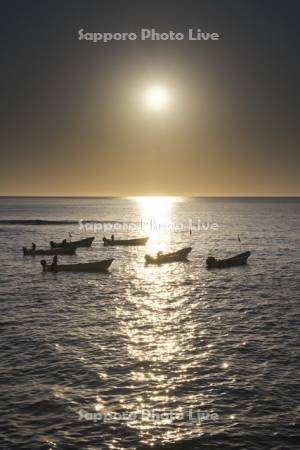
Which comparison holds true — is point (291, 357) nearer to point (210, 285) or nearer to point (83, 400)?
point (83, 400)

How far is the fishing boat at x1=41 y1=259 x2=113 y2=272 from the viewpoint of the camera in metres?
59.1

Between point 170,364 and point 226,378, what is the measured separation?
3477mm

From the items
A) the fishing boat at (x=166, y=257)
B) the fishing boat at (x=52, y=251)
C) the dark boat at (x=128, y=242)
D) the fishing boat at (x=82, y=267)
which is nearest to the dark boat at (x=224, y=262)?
the fishing boat at (x=166, y=257)

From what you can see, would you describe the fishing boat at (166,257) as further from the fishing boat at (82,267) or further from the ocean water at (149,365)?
the ocean water at (149,365)

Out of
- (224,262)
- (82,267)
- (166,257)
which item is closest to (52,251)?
(82,267)

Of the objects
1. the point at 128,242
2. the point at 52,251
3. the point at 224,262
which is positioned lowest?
the point at 224,262

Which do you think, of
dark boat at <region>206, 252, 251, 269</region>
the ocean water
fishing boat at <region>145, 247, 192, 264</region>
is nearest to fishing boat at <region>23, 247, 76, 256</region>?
fishing boat at <region>145, 247, 192, 264</region>

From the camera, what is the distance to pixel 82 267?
59.5 m

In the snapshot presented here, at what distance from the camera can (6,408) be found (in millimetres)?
21156

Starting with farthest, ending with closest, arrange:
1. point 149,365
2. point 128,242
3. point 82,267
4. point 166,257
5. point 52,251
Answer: point 128,242, point 52,251, point 166,257, point 82,267, point 149,365

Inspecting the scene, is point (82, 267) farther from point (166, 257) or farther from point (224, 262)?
point (224, 262)

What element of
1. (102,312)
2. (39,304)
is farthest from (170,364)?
(39,304)

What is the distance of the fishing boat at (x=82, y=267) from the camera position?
59.1 metres

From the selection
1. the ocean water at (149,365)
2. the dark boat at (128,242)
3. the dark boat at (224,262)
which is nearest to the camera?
the ocean water at (149,365)
